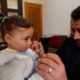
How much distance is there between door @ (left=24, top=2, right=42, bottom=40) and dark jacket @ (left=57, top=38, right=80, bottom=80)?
477 centimetres

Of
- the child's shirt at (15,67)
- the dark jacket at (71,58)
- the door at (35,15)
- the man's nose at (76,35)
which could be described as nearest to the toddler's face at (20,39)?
the child's shirt at (15,67)

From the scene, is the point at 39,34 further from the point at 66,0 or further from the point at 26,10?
the point at 66,0

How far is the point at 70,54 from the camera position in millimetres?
1519

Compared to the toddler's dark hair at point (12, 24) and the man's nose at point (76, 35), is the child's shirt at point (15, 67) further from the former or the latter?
the man's nose at point (76, 35)

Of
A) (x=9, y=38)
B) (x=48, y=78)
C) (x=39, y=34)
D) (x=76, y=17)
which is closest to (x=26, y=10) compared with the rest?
(x=39, y=34)

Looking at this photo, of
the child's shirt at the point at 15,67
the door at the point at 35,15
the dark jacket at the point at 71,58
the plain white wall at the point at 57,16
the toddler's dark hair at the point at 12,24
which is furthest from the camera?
the door at the point at 35,15

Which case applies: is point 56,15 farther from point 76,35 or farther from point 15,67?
point 15,67

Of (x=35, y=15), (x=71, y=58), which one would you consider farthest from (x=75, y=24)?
(x=35, y=15)

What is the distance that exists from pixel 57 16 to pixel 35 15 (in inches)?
27.9

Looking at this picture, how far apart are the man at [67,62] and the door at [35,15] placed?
187 inches

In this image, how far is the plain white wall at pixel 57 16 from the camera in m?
6.25

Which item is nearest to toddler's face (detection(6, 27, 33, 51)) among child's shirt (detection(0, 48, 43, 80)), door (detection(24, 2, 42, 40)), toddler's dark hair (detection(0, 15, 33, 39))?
toddler's dark hair (detection(0, 15, 33, 39))

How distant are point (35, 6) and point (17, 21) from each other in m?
5.60

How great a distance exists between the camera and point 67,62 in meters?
1.47
